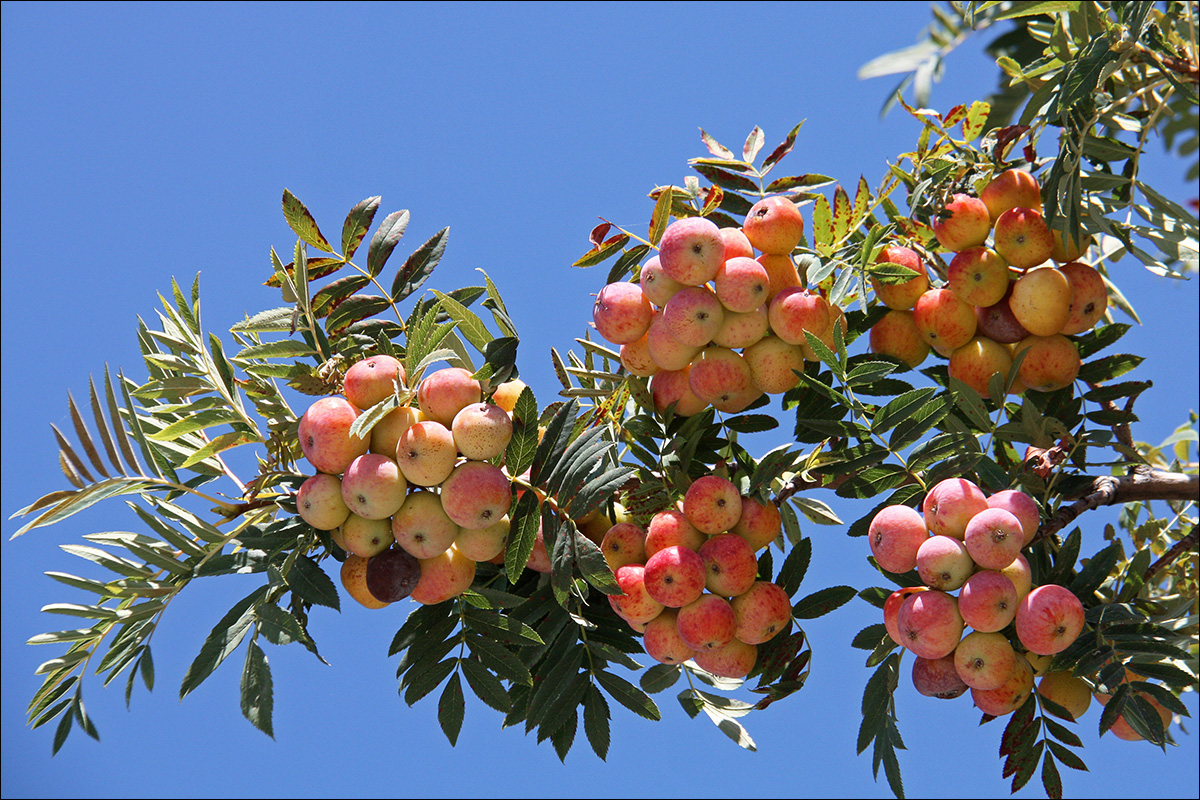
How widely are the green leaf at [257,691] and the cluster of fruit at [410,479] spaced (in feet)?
0.61

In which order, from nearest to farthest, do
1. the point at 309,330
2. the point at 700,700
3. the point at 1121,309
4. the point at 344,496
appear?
the point at 344,496
the point at 309,330
the point at 700,700
the point at 1121,309

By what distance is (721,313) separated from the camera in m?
1.56

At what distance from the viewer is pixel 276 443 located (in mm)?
1568

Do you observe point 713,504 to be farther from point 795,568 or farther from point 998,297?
point 998,297

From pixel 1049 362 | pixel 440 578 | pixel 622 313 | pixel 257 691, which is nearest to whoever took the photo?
pixel 257 691

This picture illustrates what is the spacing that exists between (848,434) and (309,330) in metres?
0.89

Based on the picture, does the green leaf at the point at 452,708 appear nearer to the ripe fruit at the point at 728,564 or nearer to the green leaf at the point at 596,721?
the green leaf at the point at 596,721

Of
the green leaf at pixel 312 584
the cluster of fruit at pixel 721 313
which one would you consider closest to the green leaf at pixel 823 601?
the cluster of fruit at pixel 721 313

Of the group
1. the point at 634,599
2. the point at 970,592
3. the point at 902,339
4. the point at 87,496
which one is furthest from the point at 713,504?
the point at 87,496

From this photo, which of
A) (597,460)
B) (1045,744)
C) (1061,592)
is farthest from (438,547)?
(1045,744)

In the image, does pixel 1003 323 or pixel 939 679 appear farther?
pixel 1003 323

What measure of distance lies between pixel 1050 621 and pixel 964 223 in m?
0.71

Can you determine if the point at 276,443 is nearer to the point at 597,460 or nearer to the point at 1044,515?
the point at 597,460

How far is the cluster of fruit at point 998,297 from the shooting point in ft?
5.50
